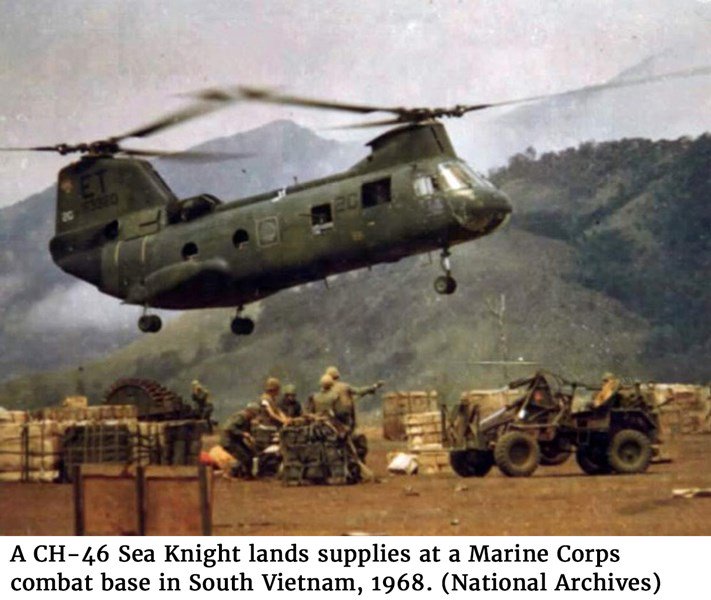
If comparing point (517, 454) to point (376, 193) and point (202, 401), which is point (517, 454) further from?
point (202, 401)

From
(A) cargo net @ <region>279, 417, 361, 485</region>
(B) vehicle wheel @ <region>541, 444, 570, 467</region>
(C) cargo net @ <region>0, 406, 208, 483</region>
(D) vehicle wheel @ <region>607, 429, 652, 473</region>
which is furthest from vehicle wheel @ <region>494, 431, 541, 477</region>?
(C) cargo net @ <region>0, 406, 208, 483</region>

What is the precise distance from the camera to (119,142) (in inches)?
965

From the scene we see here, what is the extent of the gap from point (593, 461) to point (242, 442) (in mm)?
5617

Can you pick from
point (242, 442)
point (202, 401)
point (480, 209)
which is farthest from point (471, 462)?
point (202, 401)

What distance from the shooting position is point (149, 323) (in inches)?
938

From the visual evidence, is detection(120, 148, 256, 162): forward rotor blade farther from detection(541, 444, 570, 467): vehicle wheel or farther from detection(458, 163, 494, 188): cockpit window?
detection(541, 444, 570, 467): vehicle wheel

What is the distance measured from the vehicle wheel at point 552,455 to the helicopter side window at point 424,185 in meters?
4.91

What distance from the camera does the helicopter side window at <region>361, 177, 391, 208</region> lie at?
22031 mm

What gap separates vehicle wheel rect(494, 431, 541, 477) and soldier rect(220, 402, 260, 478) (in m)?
4.07

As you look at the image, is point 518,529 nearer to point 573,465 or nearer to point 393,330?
point 573,465

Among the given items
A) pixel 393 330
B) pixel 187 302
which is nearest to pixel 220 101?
pixel 187 302
